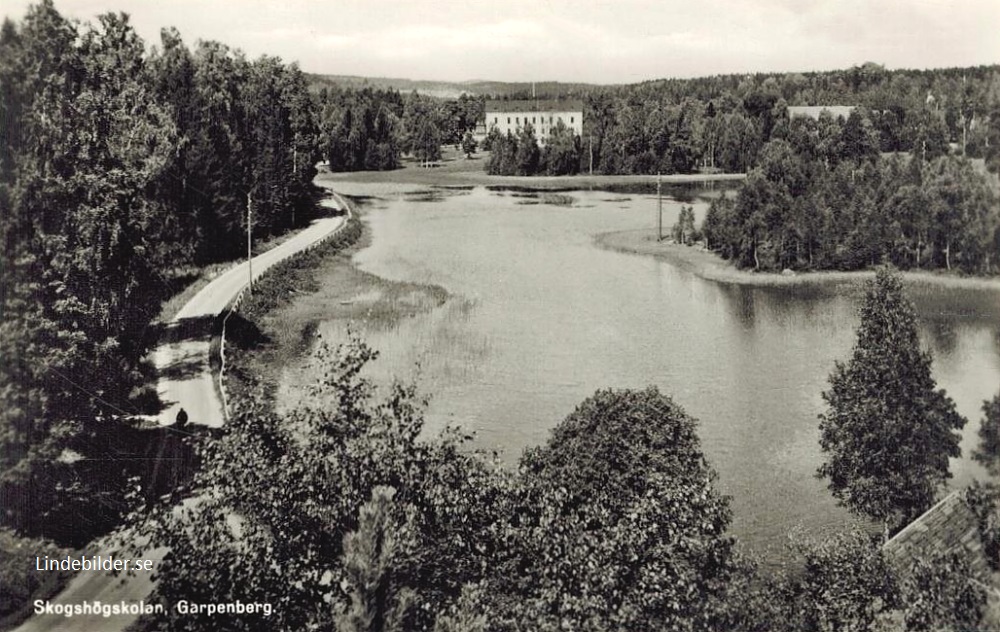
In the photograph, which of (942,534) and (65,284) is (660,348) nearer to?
(942,534)

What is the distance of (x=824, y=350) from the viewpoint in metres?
32.2

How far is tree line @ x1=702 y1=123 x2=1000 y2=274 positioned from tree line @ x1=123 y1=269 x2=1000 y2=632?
36030 millimetres

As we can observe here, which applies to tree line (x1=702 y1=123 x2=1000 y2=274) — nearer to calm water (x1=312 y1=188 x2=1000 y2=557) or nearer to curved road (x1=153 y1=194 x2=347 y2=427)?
calm water (x1=312 y1=188 x2=1000 y2=557)

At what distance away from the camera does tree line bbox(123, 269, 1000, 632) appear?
841cm

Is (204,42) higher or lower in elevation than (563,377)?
higher

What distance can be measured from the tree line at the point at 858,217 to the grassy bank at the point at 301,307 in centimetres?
2001

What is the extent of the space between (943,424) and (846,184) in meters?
38.9

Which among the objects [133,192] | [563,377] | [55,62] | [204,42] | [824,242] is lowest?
[563,377]

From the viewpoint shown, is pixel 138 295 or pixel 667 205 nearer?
pixel 138 295

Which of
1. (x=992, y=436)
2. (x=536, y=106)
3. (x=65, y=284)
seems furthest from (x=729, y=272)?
(x=536, y=106)

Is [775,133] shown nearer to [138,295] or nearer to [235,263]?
[235,263]

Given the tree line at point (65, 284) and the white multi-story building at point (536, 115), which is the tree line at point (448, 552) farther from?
the white multi-story building at point (536, 115)

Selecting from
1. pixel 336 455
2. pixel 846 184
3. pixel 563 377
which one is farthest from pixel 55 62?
pixel 846 184

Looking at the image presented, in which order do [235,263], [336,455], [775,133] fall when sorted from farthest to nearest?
[775,133], [235,263], [336,455]
